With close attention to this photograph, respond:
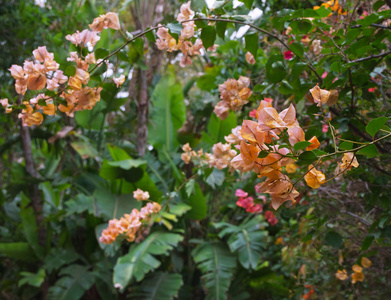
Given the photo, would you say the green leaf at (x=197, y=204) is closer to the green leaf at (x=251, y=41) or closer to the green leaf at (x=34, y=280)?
the green leaf at (x=34, y=280)

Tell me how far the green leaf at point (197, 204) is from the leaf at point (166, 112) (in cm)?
68

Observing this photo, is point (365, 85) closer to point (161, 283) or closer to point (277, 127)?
point (277, 127)

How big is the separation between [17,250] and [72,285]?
0.66 m

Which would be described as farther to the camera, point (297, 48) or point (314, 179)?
point (297, 48)

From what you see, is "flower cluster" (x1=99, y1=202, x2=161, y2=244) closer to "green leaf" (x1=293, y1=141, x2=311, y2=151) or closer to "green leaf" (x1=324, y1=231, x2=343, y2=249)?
"green leaf" (x1=324, y1=231, x2=343, y2=249)

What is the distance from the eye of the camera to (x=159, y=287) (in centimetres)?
257

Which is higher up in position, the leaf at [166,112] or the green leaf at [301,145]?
the green leaf at [301,145]

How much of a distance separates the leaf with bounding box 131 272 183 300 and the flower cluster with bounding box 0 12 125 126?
2.09 meters

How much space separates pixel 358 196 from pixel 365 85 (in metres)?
0.51

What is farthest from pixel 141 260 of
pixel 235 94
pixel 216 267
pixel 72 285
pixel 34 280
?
pixel 235 94

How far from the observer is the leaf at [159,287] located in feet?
8.22

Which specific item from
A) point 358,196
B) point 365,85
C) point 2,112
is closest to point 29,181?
point 2,112

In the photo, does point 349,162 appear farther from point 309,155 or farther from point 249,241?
point 249,241

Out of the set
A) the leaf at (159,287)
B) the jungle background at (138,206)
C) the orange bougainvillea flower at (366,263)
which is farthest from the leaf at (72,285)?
the orange bougainvillea flower at (366,263)
